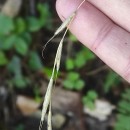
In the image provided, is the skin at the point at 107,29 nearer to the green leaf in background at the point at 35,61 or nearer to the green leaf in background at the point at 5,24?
the green leaf in background at the point at 5,24

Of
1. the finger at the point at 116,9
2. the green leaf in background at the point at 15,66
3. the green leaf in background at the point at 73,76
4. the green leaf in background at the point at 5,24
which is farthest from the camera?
the green leaf in background at the point at 15,66

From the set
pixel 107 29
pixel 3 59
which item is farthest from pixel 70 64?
pixel 107 29

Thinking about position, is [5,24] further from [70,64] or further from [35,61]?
[70,64]

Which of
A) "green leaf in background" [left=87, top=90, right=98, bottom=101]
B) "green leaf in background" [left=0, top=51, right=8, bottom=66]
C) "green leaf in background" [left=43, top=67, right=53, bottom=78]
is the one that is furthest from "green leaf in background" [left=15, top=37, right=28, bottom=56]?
"green leaf in background" [left=87, top=90, right=98, bottom=101]

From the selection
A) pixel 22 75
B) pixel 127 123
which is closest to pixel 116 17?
pixel 127 123

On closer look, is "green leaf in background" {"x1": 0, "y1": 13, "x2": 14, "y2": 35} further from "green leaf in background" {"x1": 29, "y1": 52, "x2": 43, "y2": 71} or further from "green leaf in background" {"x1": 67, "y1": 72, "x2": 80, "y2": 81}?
"green leaf in background" {"x1": 67, "y1": 72, "x2": 80, "y2": 81}

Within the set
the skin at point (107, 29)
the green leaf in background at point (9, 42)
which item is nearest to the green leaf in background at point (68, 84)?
the green leaf in background at point (9, 42)

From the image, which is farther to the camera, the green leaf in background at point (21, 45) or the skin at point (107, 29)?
the green leaf in background at point (21, 45)
